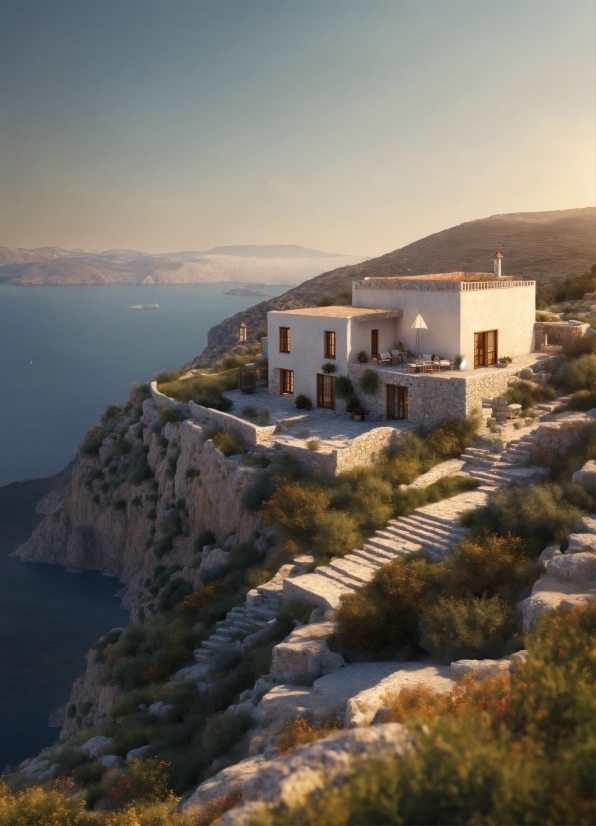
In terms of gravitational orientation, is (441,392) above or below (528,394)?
above

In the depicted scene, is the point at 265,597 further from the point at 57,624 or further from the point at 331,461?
the point at 57,624

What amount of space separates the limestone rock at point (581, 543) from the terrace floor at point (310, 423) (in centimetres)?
922

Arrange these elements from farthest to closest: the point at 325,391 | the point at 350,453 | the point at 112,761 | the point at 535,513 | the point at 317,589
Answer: the point at 325,391, the point at 350,453, the point at 317,589, the point at 535,513, the point at 112,761

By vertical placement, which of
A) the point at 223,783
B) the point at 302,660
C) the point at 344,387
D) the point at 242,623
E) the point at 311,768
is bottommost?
the point at 242,623

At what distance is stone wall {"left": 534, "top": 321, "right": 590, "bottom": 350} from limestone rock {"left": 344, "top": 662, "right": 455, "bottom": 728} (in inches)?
702

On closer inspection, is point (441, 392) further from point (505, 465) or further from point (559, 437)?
point (559, 437)

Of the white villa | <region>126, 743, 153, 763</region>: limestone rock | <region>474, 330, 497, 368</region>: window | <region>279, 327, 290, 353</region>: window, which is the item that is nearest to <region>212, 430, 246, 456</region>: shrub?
the white villa

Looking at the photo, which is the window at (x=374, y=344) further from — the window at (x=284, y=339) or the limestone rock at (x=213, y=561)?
the limestone rock at (x=213, y=561)

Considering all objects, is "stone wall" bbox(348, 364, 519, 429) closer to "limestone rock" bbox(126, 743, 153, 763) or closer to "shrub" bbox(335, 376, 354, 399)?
"shrub" bbox(335, 376, 354, 399)

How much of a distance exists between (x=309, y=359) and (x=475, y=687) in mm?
18613

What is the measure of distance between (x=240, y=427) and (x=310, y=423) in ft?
7.27

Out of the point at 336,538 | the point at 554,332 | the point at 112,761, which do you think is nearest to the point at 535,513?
the point at 336,538

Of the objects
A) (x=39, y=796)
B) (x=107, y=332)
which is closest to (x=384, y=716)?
(x=39, y=796)

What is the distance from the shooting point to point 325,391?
1058 inches
